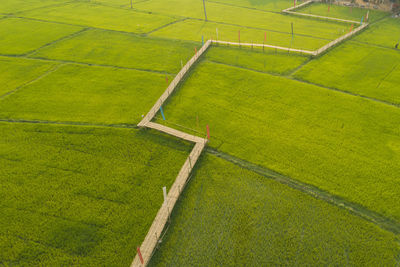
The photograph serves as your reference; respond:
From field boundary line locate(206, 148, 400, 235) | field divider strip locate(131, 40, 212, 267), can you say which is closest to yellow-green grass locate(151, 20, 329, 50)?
field divider strip locate(131, 40, 212, 267)

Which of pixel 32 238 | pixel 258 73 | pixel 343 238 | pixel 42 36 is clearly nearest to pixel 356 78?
pixel 258 73

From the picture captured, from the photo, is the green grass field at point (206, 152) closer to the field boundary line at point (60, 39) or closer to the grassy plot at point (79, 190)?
the grassy plot at point (79, 190)

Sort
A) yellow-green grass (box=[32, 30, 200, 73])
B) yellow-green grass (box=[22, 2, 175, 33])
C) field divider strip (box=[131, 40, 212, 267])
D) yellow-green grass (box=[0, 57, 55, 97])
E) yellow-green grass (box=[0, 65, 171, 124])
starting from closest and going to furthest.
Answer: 1. field divider strip (box=[131, 40, 212, 267])
2. yellow-green grass (box=[0, 65, 171, 124])
3. yellow-green grass (box=[0, 57, 55, 97])
4. yellow-green grass (box=[32, 30, 200, 73])
5. yellow-green grass (box=[22, 2, 175, 33])

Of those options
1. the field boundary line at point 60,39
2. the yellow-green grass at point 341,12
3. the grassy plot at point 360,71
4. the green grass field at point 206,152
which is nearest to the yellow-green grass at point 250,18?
the yellow-green grass at point 341,12

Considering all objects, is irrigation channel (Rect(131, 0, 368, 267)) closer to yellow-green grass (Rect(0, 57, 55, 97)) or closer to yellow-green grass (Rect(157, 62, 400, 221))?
yellow-green grass (Rect(157, 62, 400, 221))

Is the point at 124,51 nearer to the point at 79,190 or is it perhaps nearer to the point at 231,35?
the point at 231,35

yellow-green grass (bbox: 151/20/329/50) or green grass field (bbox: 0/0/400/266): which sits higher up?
yellow-green grass (bbox: 151/20/329/50)

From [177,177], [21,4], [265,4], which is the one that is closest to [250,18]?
[265,4]
